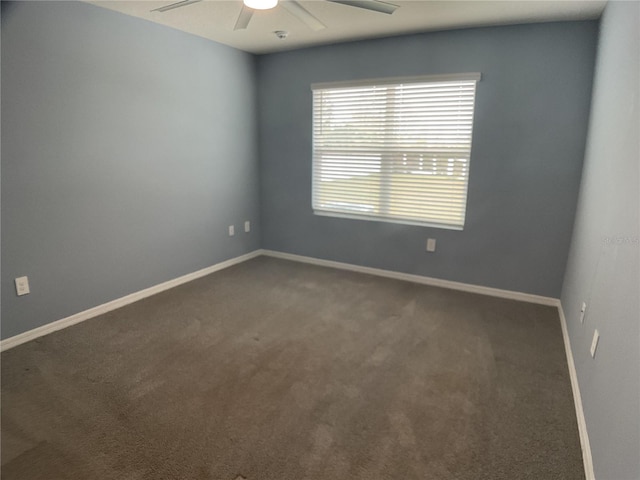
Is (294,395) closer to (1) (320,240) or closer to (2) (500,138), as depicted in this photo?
(1) (320,240)

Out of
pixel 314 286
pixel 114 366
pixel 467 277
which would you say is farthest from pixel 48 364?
pixel 467 277

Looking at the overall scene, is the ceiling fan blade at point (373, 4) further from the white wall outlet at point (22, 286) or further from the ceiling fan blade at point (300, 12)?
the white wall outlet at point (22, 286)

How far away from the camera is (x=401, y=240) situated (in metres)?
3.98

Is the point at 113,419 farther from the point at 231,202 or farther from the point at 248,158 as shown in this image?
the point at 248,158

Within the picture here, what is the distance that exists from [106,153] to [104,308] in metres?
1.28

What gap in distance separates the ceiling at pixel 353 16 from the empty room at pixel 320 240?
1.3 inches

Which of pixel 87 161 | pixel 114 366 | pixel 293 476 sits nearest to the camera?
pixel 293 476

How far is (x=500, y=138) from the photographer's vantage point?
3.36m

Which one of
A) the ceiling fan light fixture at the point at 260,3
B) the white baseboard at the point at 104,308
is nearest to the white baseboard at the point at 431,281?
the white baseboard at the point at 104,308

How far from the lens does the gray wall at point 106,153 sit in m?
2.51

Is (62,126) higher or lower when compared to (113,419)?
higher

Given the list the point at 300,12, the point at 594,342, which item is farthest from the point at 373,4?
the point at 594,342

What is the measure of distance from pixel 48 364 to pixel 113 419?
825mm

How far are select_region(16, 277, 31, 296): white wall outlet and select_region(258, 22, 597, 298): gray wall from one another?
2857 millimetres
